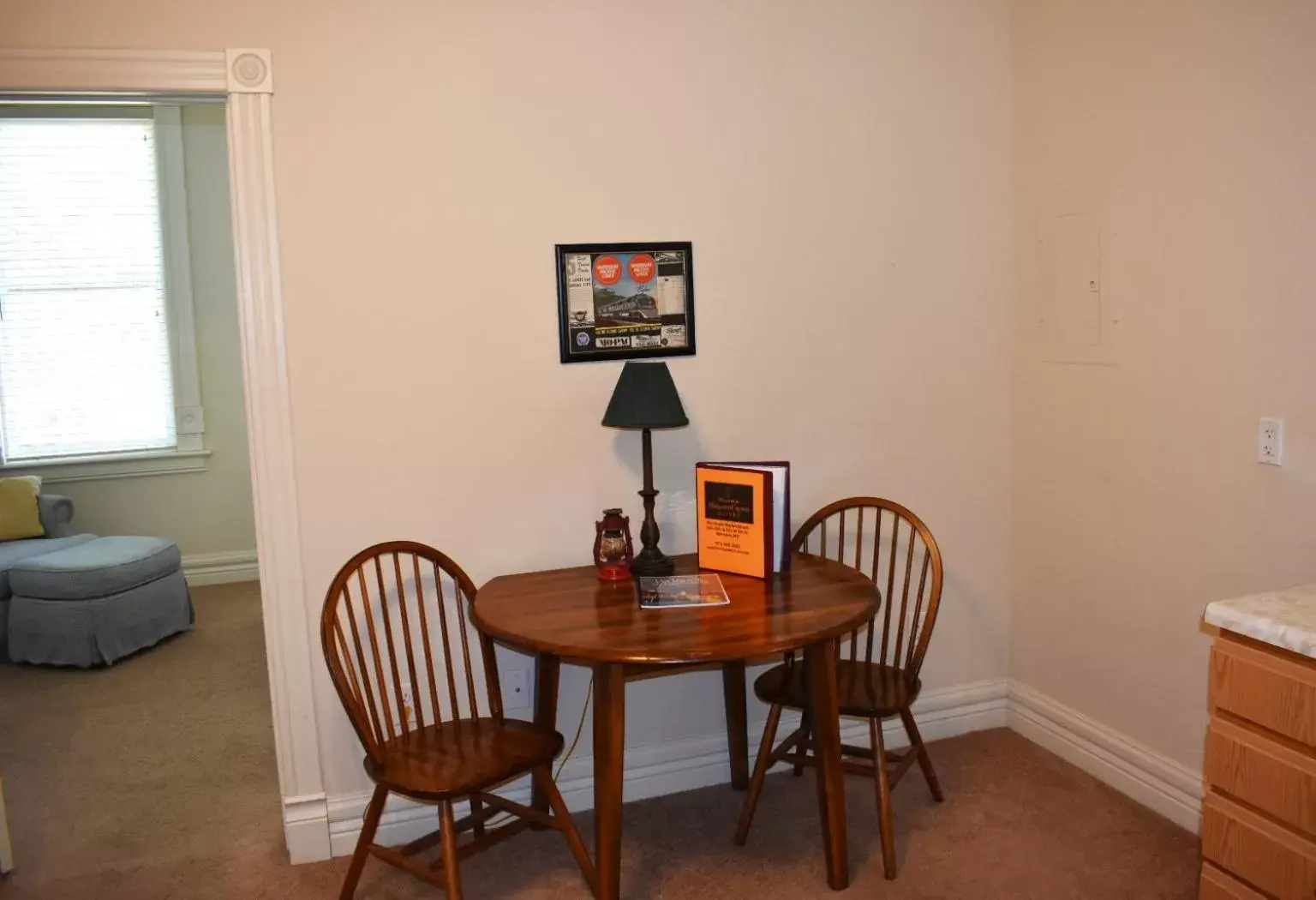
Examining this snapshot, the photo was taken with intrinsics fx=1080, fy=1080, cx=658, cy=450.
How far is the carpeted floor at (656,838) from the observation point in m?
2.57

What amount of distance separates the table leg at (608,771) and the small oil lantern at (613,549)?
0.37 metres

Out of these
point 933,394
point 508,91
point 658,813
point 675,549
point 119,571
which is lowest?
point 658,813

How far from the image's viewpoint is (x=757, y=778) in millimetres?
2734

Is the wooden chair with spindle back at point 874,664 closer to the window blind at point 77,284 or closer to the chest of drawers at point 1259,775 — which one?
the chest of drawers at point 1259,775

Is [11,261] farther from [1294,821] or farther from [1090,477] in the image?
[1294,821]

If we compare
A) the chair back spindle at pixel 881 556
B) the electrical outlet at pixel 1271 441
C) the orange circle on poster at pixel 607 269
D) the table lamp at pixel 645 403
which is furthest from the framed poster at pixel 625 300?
the electrical outlet at pixel 1271 441

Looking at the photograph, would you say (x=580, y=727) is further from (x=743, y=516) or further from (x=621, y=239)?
(x=621, y=239)

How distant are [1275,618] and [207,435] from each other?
508 centimetres

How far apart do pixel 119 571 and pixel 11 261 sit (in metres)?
1.89

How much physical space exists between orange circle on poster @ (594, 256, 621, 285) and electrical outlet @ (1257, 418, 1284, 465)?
1.61 meters

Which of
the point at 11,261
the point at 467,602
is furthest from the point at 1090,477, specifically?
the point at 11,261

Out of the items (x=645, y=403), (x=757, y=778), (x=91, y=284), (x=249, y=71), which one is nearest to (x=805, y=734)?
(x=757, y=778)

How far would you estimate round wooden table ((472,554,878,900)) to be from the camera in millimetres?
2240

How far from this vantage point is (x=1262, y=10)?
2.43m
